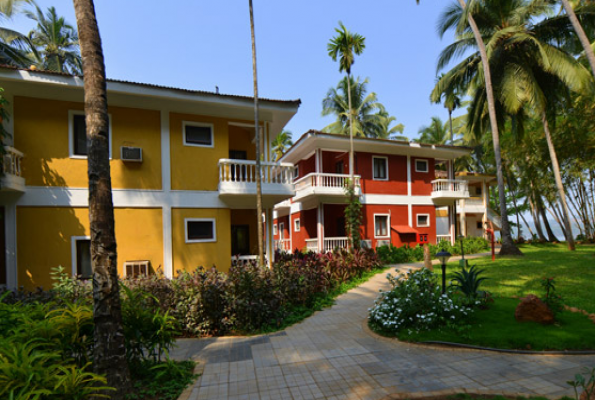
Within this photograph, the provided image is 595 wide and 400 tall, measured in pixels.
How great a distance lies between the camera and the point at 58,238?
9117 millimetres

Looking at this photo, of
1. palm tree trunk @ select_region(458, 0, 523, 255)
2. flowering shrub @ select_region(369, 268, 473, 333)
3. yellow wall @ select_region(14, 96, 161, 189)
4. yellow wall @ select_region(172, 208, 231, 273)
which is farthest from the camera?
palm tree trunk @ select_region(458, 0, 523, 255)

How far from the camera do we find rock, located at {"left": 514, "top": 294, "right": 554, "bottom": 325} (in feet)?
18.7

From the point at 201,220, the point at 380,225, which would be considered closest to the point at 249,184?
the point at 201,220

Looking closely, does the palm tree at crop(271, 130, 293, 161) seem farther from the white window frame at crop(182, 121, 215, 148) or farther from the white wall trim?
the white window frame at crop(182, 121, 215, 148)

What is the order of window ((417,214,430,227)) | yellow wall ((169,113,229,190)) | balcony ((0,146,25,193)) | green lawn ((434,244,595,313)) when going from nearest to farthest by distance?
green lawn ((434,244,595,313))
balcony ((0,146,25,193))
yellow wall ((169,113,229,190))
window ((417,214,430,227))

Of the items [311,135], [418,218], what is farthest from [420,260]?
[311,135]

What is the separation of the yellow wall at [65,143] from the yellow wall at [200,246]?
1484mm

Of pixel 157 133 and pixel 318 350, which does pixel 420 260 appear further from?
pixel 157 133

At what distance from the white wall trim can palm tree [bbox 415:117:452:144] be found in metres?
16.0

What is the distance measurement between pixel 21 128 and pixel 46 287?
16.3ft

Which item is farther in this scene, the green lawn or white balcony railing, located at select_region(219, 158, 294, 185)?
white balcony railing, located at select_region(219, 158, 294, 185)

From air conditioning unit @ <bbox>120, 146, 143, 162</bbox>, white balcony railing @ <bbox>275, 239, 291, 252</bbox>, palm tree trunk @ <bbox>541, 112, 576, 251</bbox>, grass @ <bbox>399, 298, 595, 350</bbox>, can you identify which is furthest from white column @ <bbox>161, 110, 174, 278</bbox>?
palm tree trunk @ <bbox>541, 112, 576, 251</bbox>

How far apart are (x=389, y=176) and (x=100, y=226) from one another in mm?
17862

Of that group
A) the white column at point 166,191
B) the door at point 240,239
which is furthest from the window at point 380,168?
the white column at point 166,191
